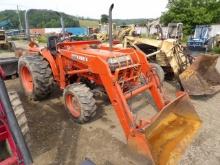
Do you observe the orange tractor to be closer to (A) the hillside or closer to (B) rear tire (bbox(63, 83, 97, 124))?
(B) rear tire (bbox(63, 83, 97, 124))

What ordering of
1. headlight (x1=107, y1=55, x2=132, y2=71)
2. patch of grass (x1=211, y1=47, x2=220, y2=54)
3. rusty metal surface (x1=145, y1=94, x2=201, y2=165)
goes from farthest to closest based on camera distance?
patch of grass (x1=211, y1=47, x2=220, y2=54) → headlight (x1=107, y1=55, x2=132, y2=71) → rusty metal surface (x1=145, y1=94, x2=201, y2=165)

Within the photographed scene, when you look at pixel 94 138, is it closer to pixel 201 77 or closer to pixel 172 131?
pixel 172 131

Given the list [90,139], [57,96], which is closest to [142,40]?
[57,96]

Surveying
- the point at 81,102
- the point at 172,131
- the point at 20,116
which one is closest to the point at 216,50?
the point at 172,131

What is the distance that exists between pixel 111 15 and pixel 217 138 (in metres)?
2.53

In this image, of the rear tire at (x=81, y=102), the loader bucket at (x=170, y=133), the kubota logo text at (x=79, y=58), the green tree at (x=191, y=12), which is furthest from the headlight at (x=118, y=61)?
the green tree at (x=191, y=12)

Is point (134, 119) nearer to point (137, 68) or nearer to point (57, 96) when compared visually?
point (137, 68)

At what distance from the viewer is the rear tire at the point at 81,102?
4.16 meters

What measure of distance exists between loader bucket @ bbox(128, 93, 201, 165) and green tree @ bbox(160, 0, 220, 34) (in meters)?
21.8

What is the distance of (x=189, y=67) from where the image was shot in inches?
235

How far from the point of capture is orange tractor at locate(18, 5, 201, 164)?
340 centimetres

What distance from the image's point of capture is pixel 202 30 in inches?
656

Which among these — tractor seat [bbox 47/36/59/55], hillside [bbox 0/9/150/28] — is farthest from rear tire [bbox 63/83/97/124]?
hillside [bbox 0/9/150/28]

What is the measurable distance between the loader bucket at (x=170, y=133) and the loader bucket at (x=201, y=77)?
5.74 feet
